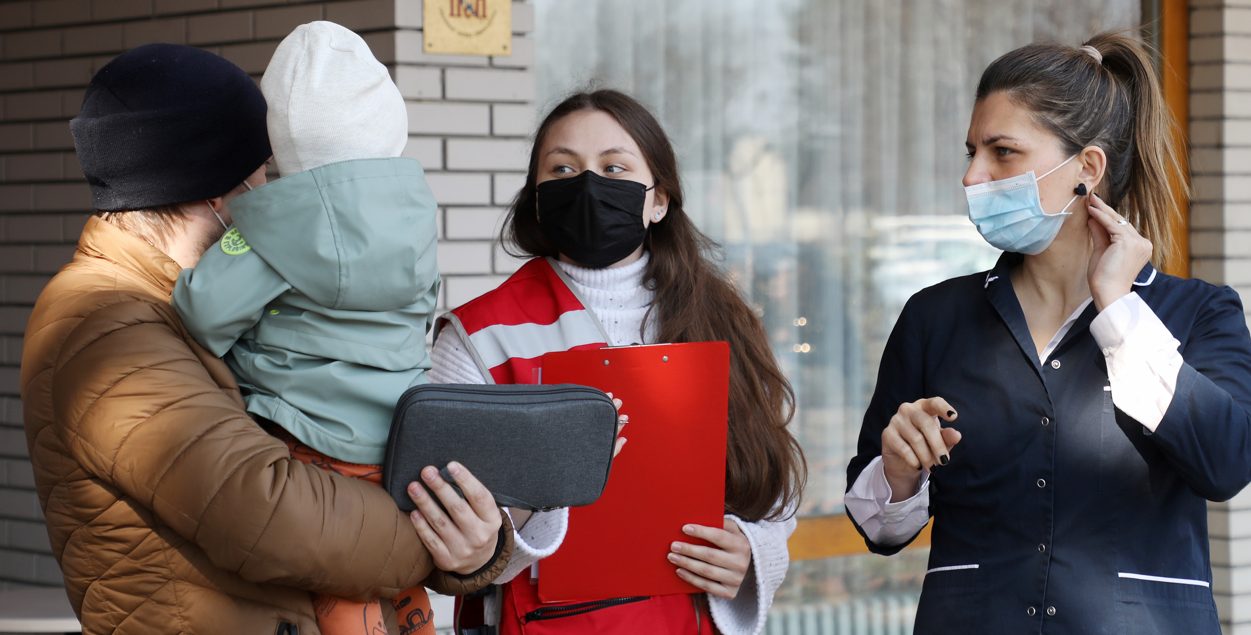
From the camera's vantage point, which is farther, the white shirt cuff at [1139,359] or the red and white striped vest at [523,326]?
the red and white striped vest at [523,326]

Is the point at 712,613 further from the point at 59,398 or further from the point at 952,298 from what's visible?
the point at 59,398

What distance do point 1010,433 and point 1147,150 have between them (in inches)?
21.9

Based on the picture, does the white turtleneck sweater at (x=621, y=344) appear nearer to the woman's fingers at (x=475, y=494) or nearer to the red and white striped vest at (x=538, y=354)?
the red and white striped vest at (x=538, y=354)

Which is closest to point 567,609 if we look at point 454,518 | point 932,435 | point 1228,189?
point 454,518

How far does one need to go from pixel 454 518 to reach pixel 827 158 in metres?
3.41

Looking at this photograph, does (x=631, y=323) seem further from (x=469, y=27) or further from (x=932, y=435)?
(x=469, y=27)

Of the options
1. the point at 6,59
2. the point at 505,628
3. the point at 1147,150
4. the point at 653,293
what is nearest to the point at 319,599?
the point at 505,628

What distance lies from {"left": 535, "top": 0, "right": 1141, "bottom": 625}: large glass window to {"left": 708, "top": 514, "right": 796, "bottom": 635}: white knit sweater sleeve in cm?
239

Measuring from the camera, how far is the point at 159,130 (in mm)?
1853

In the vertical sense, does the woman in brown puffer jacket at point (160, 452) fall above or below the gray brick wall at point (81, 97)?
below

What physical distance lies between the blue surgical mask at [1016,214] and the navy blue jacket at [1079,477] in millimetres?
123

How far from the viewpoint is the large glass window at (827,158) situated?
475 cm

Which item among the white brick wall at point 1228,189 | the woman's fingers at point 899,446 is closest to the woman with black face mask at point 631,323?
the woman's fingers at point 899,446

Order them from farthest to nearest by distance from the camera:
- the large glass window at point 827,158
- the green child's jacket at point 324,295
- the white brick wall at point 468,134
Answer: the large glass window at point 827,158 → the white brick wall at point 468,134 → the green child's jacket at point 324,295
